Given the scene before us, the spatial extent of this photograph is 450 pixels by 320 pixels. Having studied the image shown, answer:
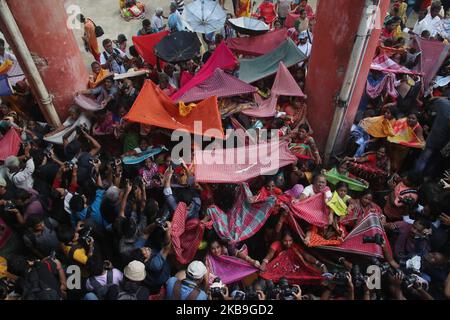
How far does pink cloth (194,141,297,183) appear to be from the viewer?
5297 millimetres

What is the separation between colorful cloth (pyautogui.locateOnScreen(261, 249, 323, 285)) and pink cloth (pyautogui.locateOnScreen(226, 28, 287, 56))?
4053 mm

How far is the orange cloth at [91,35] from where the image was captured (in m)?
8.53

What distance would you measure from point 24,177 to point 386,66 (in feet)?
18.8

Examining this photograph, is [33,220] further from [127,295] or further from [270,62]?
[270,62]

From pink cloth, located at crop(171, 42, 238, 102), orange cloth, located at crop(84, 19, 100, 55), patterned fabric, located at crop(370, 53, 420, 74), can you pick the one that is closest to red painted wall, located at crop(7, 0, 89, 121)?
pink cloth, located at crop(171, 42, 238, 102)

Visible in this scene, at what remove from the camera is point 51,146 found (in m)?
5.86

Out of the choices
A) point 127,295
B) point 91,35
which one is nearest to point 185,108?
point 127,295

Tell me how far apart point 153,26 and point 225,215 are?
5579 millimetres

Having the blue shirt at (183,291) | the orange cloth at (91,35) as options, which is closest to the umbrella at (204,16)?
the orange cloth at (91,35)

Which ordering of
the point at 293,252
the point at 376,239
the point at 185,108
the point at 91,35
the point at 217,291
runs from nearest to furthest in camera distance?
1. the point at 217,291
2. the point at 376,239
3. the point at 293,252
4. the point at 185,108
5. the point at 91,35

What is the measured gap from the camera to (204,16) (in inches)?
331

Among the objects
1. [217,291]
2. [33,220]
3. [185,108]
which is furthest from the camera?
[185,108]

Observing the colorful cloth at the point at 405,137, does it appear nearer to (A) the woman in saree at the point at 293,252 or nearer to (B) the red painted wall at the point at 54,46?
(A) the woman in saree at the point at 293,252

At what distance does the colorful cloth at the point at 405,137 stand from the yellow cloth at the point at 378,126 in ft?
0.23
